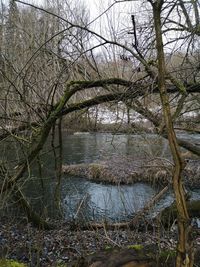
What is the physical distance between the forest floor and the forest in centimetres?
3

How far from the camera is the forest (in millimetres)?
2537

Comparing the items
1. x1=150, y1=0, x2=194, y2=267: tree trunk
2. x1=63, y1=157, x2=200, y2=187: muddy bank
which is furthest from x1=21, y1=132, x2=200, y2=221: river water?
x1=150, y1=0, x2=194, y2=267: tree trunk

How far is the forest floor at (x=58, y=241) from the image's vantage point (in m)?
5.38

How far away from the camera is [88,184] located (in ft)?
35.9

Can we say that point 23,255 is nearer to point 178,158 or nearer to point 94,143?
point 178,158

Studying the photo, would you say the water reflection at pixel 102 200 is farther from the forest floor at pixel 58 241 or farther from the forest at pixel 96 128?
the forest floor at pixel 58 241

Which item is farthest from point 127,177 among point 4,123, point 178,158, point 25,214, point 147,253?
point 178,158

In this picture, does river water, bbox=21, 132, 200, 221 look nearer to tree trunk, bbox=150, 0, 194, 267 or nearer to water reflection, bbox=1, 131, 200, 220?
water reflection, bbox=1, 131, 200, 220

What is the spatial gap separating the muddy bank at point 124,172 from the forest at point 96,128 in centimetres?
4

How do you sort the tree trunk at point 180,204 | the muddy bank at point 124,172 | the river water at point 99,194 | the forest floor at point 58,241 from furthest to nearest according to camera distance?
the muddy bank at point 124,172 < the river water at point 99,194 < the forest floor at point 58,241 < the tree trunk at point 180,204

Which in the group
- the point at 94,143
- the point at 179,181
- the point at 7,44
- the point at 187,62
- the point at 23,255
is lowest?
the point at 23,255

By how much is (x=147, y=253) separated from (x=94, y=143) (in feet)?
46.5

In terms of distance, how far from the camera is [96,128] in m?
7.43

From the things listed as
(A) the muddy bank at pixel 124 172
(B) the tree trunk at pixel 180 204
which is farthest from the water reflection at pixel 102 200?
(B) the tree trunk at pixel 180 204
